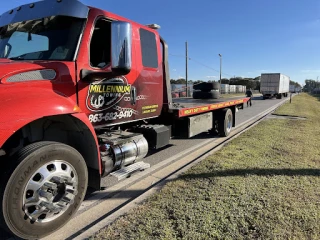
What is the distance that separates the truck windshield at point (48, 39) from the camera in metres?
3.53

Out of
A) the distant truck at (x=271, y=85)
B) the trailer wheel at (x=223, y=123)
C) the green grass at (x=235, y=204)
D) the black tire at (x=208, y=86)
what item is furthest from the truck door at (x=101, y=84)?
the distant truck at (x=271, y=85)

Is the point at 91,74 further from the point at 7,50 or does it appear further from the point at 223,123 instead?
the point at 223,123

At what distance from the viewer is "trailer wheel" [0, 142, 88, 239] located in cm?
262

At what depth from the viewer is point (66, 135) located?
3.68 m

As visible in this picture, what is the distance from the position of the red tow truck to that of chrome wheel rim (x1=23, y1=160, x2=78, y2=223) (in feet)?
0.03

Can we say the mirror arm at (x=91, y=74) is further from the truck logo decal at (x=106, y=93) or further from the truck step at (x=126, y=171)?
the truck step at (x=126, y=171)

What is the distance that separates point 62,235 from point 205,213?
1678 millimetres

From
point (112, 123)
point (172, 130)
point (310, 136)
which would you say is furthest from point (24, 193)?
point (310, 136)

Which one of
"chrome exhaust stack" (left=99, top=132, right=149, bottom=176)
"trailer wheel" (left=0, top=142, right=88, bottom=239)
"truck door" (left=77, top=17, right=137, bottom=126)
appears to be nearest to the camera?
"trailer wheel" (left=0, top=142, right=88, bottom=239)

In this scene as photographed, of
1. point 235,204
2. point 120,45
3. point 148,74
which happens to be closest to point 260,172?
point 235,204

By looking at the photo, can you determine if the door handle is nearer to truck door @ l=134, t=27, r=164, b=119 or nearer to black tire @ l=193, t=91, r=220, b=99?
truck door @ l=134, t=27, r=164, b=119

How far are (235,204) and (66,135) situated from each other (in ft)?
7.88

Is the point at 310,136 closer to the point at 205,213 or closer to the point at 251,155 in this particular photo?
the point at 251,155

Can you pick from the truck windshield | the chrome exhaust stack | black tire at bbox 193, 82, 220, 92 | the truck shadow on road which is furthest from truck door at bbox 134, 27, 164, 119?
black tire at bbox 193, 82, 220, 92
